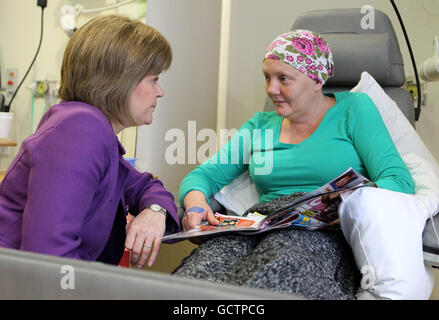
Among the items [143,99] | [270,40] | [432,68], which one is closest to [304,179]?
[143,99]

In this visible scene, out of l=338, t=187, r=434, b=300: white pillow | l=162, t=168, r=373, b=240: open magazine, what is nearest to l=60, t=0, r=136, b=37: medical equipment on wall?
l=162, t=168, r=373, b=240: open magazine

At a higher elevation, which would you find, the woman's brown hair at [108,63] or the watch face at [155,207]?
the woman's brown hair at [108,63]

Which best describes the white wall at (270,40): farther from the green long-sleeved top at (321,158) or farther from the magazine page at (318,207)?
the magazine page at (318,207)

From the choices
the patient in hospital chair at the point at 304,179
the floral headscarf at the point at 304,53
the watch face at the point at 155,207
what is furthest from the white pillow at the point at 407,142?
the watch face at the point at 155,207

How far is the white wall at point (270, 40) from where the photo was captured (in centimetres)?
194

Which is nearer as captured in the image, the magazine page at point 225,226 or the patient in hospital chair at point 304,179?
the patient in hospital chair at point 304,179

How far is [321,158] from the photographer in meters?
1.20

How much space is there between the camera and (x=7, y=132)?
1.85 m

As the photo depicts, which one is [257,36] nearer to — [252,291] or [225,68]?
[225,68]

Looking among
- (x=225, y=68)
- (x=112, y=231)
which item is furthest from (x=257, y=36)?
(x=112, y=231)

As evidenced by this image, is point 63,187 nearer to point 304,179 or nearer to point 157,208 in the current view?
point 157,208

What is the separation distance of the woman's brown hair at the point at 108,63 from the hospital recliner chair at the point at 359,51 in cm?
82

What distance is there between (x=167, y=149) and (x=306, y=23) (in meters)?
0.74

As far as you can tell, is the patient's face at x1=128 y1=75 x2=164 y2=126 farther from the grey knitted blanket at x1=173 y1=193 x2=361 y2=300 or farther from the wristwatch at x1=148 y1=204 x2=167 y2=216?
the grey knitted blanket at x1=173 y1=193 x2=361 y2=300
